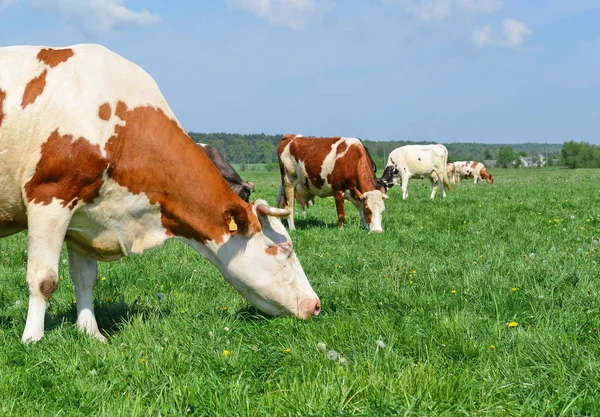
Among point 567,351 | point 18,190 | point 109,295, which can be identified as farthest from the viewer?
point 109,295

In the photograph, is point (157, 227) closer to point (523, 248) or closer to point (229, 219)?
point (229, 219)

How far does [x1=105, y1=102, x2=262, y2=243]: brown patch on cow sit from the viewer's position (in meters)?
4.67

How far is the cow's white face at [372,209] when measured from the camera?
37.8ft

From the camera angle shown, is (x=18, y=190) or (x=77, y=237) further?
(x=77, y=237)

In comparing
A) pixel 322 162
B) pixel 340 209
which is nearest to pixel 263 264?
pixel 340 209

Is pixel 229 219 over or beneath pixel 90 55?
beneath

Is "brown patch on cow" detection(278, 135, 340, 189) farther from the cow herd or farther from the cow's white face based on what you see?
→ the cow herd

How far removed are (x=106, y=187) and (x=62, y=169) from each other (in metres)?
0.37

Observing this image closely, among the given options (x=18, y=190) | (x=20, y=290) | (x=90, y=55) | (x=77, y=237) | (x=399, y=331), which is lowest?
(x=20, y=290)

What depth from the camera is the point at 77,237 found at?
489 centimetres

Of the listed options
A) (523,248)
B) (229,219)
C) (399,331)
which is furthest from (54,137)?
(523,248)

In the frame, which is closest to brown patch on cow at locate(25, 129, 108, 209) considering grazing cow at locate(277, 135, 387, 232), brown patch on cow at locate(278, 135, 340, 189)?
grazing cow at locate(277, 135, 387, 232)

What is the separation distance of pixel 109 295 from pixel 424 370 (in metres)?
3.97

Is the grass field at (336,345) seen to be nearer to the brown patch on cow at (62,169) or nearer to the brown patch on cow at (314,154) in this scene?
the brown patch on cow at (62,169)
